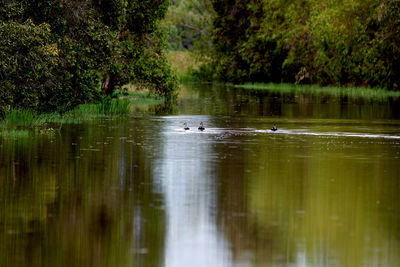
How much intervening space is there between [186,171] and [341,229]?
6.13m

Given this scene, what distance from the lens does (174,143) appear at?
906 inches

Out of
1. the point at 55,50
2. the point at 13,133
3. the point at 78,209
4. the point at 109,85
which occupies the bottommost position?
the point at 78,209

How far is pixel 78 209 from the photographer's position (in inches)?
496

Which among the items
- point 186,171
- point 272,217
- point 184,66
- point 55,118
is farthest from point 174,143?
point 184,66

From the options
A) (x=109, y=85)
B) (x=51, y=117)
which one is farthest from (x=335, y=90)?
(x=51, y=117)

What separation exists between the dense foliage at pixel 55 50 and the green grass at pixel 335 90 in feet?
70.1

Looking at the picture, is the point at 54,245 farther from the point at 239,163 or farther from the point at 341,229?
the point at 239,163

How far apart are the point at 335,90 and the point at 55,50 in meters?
38.9

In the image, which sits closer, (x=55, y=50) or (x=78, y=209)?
(x=78, y=209)

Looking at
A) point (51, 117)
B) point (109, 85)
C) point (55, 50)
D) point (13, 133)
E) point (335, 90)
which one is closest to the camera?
point (13, 133)

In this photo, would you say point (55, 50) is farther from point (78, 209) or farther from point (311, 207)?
point (311, 207)

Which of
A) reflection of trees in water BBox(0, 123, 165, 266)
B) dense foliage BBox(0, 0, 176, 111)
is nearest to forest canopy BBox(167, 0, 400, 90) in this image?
dense foliage BBox(0, 0, 176, 111)

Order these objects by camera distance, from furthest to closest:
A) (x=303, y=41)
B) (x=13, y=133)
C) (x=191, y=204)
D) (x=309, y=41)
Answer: (x=303, y=41), (x=309, y=41), (x=13, y=133), (x=191, y=204)

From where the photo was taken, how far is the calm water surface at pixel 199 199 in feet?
32.8
